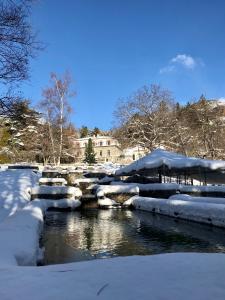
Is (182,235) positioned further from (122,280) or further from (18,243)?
(122,280)

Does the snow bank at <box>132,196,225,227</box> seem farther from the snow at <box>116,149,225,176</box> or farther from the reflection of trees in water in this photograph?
the snow at <box>116,149,225,176</box>

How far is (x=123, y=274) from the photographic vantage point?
510 centimetres

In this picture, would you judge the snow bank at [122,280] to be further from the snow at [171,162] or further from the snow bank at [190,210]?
the snow at [171,162]

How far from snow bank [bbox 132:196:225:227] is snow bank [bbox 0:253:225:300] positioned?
9.72 m

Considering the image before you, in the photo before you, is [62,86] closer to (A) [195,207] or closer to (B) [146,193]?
(B) [146,193]

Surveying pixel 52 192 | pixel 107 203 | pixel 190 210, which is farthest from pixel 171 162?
pixel 190 210

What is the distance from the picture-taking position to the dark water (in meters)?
10.9

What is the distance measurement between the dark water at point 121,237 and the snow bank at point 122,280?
437cm

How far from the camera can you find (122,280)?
4.77 meters

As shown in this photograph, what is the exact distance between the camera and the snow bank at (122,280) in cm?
414

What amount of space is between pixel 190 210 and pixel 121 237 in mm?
5381

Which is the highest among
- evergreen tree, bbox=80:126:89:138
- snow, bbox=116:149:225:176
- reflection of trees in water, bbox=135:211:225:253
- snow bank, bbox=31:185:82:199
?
evergreen tree, bbox=80:126:89:138

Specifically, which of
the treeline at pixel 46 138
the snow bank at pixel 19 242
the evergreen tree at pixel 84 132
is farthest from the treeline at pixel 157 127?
the evergreen tree at pixel 84 132

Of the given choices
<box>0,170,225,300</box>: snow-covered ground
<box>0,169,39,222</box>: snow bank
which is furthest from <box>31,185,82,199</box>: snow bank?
<box>0,170,225,300</box>: snow-covered ground
